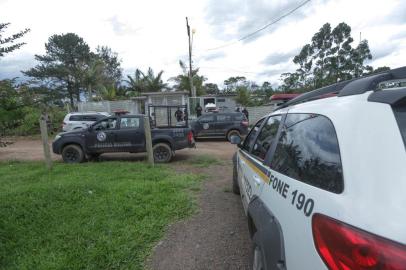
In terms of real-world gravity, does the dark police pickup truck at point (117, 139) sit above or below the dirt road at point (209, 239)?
above

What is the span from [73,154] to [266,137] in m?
8.37

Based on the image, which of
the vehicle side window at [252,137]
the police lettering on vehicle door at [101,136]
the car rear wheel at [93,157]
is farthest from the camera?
the car rear wheel at [93,157]

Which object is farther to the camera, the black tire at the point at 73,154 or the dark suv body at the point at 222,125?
the dark suv body at the point at 222,125

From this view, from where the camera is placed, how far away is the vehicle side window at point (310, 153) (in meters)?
1.58

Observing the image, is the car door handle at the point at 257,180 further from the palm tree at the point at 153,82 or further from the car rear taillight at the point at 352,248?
the palm tree at the point at 153,82

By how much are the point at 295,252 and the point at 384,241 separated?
22.8 inches

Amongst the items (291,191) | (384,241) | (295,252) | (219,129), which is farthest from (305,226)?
(219,129)

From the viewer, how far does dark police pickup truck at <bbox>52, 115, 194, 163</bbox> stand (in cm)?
977

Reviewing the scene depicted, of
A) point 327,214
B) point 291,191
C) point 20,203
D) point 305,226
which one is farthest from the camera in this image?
point 20,203

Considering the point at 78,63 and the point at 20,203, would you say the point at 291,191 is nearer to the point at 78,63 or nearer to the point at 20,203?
the point at 20,203

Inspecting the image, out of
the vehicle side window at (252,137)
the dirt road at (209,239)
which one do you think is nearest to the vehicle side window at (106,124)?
the dirt road at (209,239)

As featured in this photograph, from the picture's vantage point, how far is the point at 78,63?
4162cm

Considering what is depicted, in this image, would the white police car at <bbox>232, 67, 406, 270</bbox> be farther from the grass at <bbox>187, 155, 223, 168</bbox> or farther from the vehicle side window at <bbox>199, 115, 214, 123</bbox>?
the vehicle side window at <bbox>199, 115, 214, 123</bbox>

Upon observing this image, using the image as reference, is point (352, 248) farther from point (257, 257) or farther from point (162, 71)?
point (162, 71)
